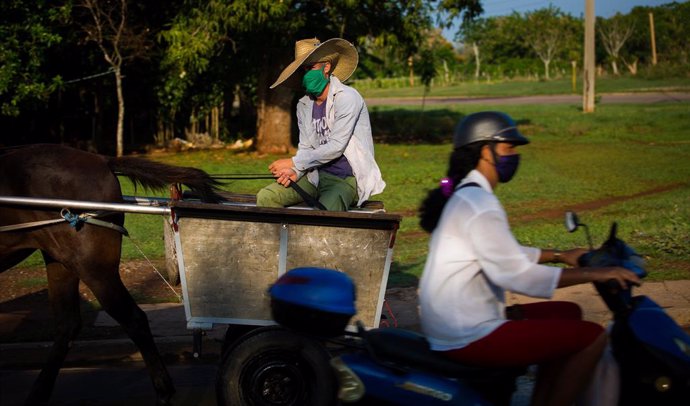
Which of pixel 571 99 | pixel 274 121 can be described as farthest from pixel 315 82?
pixel 571 99

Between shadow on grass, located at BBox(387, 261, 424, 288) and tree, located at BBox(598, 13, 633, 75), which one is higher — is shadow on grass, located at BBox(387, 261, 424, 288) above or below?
below

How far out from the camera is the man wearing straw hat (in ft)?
18.7

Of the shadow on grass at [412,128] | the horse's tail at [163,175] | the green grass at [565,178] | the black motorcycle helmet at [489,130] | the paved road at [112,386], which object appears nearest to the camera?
the black motorcycle helmet at [489,130]

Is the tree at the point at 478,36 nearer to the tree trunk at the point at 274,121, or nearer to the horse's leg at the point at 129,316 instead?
the tree trunk at the point at 274,121

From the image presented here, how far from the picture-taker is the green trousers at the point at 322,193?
18.4 ft

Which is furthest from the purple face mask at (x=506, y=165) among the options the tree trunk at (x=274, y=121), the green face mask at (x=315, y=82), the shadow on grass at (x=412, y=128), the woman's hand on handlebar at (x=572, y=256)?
the shadow on grass at (x=412, y=128)

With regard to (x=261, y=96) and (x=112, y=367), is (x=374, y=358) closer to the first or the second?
(x=112, y=367)

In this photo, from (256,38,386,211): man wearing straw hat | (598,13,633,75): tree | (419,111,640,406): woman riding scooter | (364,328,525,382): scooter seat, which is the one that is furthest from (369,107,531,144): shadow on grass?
(598,13,633,75): tree

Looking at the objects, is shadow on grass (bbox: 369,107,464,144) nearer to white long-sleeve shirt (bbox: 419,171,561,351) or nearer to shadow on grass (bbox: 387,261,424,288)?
shadow on grass (bbox: 387,261,424,288)

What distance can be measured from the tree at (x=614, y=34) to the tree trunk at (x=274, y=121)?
47356mm

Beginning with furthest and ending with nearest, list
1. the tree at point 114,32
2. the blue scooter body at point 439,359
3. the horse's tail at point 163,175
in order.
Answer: the tree at point 114,32
the horse's tail at point 163,175
the blue scooter body at point 439,359

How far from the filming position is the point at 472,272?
3662 mm

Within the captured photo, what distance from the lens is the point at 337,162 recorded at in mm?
5855

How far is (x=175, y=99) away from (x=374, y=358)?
20169 millimetres
